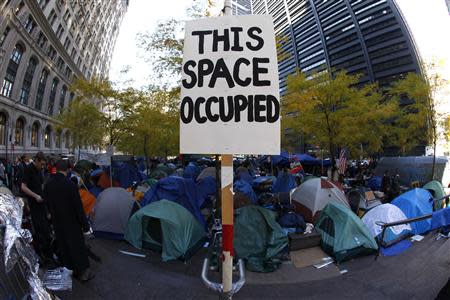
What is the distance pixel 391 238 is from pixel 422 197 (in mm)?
2461

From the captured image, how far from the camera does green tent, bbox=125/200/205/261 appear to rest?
6.40m

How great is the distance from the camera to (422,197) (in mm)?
8938

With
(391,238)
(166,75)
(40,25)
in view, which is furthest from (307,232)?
(40,25)

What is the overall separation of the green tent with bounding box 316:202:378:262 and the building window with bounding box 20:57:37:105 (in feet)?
132

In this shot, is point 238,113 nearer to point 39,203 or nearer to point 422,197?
point 39,203

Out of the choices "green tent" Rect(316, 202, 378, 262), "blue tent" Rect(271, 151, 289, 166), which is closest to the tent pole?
"green tent" Rect(316, 202, 378, 262)

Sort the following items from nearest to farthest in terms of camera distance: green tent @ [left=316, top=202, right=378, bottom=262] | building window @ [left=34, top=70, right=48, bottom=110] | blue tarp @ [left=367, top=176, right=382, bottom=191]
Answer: green tent @ [left=316, top=202, right=378, bottom=262] → blue tarp @ [left=367, top=176, right=382, bottom=191] → building window @ [left=34, top=70, right=48, bottom=110]

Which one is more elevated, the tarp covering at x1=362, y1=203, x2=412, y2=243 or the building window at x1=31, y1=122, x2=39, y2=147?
the building window at x1=31, y1=122, x2=39, y2=147

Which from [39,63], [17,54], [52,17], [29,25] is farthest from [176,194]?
[52,17]

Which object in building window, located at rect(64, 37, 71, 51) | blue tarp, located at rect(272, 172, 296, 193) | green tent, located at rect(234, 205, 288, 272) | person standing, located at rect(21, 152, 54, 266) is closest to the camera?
person standing, located at rect(21, 152, 54, 266)

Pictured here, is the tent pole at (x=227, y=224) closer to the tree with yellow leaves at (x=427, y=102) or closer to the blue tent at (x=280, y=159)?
the tree with yellow leaves at (x=427, y=102)

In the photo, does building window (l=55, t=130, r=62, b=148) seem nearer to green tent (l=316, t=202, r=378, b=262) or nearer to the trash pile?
green tent (l=316, t=202, r=378, b=262)

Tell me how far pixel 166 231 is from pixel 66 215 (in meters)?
2.31

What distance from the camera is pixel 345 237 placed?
672 cm
